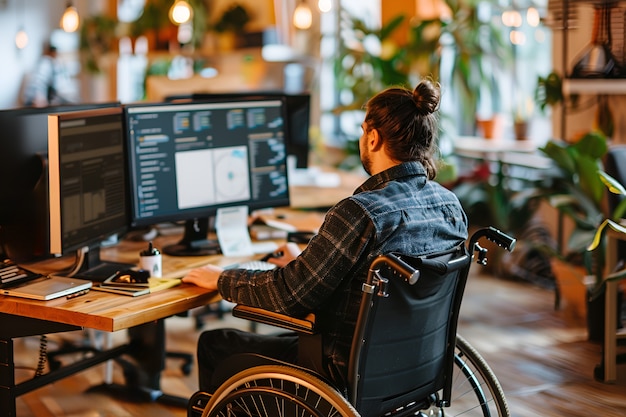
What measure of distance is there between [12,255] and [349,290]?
124 centimetres

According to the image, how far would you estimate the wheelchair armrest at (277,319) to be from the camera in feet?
7.39

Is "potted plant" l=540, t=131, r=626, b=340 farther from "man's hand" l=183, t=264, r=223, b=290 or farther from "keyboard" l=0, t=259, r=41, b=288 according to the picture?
"keyboard" l=0, t=259, r=41, b=288

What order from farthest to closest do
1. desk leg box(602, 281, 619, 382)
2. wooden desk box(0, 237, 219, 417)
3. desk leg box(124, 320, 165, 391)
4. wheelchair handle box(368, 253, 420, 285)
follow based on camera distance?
desk leg box(602, 281, 619, 382) → desk leg box(124, 320, 165, 391) → wooden desk box(0, 237, 219, 417) → wheelchair handle box(368, 253, 420, 285)

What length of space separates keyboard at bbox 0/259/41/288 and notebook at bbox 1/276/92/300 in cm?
2

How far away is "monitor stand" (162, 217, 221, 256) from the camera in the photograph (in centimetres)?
310

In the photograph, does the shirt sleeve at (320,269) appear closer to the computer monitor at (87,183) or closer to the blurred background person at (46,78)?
the computer monitor at (87,183)

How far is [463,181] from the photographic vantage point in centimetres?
571

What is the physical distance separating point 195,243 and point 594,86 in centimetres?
248

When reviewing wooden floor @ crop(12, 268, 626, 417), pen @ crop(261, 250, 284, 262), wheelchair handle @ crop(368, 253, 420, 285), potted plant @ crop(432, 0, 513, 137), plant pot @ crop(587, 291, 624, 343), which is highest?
potted plant @ crop(432, 0, 513, 137)

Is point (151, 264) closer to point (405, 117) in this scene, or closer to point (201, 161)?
point (201, 161)

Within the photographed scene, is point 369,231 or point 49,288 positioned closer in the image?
point 369,231

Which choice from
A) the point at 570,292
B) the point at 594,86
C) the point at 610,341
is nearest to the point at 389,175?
the point at 610,341

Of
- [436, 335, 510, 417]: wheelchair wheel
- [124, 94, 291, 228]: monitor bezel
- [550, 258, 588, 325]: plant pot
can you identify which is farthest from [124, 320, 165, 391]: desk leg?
[550, 258, 588, 325]: plant pot

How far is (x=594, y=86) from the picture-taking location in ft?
15.0
